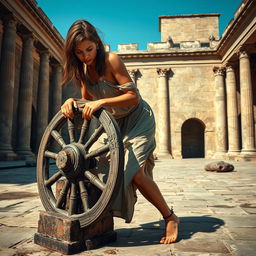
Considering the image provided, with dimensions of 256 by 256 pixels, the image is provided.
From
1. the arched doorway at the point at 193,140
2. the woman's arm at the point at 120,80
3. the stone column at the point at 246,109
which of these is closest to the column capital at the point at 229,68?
the stone column at the point at 246,109

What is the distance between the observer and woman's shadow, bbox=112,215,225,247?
2209 mm

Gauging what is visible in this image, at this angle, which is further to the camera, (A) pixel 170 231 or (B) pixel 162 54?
(B) pixel 162 54

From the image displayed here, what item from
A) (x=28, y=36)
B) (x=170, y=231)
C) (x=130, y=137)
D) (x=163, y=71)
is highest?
(x=28, y=36)

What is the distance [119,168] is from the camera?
189 cm

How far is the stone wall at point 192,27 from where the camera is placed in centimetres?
2700

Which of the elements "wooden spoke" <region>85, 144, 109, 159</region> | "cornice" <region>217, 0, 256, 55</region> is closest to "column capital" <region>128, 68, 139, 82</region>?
"cornice" <region>217, 0, 256, 55</region>

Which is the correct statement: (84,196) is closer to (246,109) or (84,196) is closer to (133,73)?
(246,109)

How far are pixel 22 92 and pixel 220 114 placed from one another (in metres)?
15.1

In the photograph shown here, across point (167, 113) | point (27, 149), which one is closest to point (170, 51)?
point (167, 113)

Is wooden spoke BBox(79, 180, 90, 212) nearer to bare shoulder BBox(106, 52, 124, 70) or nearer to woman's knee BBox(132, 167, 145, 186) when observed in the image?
woman's knee BBox(132, 167, 145, 186)

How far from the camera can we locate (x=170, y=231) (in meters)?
2.23

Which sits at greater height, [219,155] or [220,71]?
[220,71]

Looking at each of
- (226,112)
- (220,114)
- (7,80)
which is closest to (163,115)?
(220,114)

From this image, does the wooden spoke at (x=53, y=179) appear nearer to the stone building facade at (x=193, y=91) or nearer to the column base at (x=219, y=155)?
the stone building facade at (x=193, y=91)
